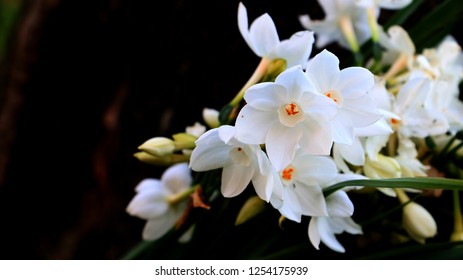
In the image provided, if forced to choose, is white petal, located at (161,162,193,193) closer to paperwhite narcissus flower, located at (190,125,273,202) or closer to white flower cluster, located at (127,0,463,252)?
white flower cluster, located at (127,0,463,252)

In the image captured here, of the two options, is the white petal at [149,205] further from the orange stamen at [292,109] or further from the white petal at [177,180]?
the orange stamen at [292,109]

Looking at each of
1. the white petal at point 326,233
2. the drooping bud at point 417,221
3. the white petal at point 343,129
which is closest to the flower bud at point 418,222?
the drooping bud at point 417,221

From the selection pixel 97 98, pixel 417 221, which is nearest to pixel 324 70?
pixel 417 221

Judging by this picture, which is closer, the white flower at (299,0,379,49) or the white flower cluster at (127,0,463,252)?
the white flower cluster at (127,0,463,252)

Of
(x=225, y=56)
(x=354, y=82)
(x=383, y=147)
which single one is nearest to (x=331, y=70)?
(x=354, y=82)

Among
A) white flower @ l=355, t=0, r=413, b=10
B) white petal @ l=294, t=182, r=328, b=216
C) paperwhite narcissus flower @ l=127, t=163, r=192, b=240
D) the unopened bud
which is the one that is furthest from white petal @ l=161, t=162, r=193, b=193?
white flower @ l=355, t=0, r=413, b=10
